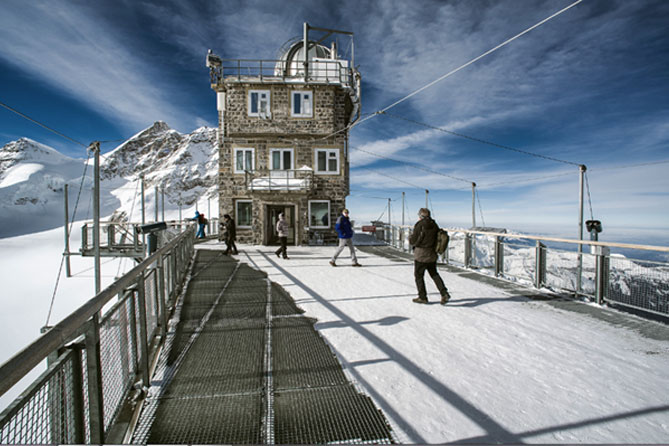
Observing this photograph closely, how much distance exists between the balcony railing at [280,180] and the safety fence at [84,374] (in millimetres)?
13224

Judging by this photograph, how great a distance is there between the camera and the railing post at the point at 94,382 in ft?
6.24

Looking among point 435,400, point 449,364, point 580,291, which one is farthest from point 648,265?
point 435,400

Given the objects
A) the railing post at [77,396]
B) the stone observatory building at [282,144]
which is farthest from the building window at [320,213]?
the railing post at [77,396]

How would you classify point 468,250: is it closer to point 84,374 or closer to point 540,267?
point 540,267

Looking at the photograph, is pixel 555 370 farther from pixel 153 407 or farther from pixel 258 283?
pixel 258 283

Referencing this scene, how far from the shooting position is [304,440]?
2178 millimetres

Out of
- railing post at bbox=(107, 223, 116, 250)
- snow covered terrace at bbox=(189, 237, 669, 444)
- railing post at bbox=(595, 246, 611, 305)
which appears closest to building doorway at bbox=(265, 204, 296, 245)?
railing post at bbox=(107, 223, 116, 250)

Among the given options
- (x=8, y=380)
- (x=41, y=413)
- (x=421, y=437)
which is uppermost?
(x=8, y=380)

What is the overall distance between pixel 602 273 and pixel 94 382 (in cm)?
707

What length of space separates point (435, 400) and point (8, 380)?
2.70 meters

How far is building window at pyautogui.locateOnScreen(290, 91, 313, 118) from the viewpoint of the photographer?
17281 mm

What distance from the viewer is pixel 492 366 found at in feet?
10.6

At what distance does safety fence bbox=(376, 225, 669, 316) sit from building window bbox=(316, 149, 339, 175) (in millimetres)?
9529

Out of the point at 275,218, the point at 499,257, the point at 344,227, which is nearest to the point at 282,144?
the point at 275,218
